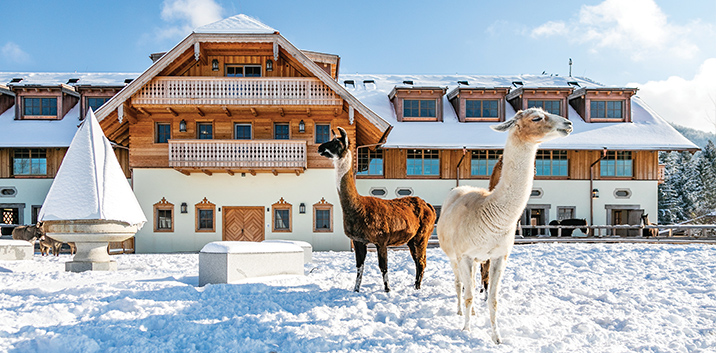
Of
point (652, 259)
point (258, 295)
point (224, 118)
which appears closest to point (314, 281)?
point (258, 295)

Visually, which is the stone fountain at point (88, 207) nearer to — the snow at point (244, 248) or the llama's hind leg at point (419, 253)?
the snow at point (244, 248)

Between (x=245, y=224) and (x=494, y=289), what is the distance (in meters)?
17.0

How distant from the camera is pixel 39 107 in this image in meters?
25.9

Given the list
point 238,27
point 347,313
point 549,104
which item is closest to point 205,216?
point 238,27

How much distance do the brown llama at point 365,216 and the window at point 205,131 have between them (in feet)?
46.4

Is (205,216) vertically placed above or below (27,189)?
below

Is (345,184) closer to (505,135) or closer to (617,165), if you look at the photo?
(505,135)

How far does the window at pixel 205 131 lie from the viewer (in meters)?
21.9

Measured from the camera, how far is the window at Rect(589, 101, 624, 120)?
1088 inches

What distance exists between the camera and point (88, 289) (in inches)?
339

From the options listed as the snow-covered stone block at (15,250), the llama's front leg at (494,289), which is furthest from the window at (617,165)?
the snow-covered stone block at (15,250)

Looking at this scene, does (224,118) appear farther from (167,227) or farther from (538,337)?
(538,337)

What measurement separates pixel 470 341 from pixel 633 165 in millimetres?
24085

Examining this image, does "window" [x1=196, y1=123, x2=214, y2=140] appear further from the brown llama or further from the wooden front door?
the brown llama
